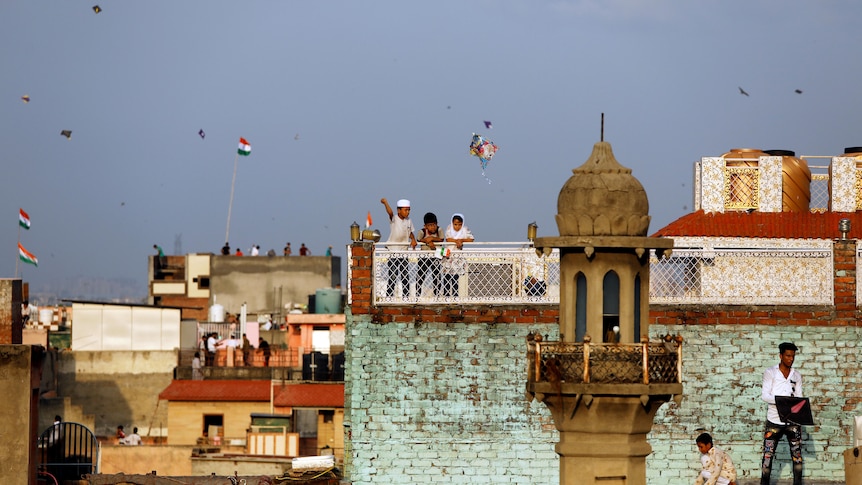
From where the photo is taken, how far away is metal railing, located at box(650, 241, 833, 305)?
906 inches

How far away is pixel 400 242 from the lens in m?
23.2

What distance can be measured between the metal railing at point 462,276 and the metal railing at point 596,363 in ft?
19.7

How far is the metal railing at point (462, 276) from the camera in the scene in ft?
75.6

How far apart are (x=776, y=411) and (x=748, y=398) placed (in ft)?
5.23

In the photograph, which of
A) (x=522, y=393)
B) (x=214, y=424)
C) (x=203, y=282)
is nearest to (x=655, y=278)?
(x=522, y=393)

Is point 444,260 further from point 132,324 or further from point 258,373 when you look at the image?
point 132,324

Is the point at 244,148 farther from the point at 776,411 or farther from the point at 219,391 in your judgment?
the point at 776,411

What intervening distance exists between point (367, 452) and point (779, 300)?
18.9 ft

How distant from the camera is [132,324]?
198ft

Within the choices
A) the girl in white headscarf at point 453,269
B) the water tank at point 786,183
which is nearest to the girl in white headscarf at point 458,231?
the girl in white headscarf at point 453,269

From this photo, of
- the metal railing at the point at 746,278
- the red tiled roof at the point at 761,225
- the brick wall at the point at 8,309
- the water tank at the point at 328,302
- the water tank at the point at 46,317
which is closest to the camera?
the metal railing at the point at 746,278

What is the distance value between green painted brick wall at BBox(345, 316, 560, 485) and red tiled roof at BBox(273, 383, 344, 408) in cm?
1870

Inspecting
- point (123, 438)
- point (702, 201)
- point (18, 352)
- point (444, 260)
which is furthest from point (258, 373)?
point (444, 260)

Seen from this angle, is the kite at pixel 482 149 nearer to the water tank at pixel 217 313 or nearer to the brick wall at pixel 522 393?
the brick wall at pixel 522 393
